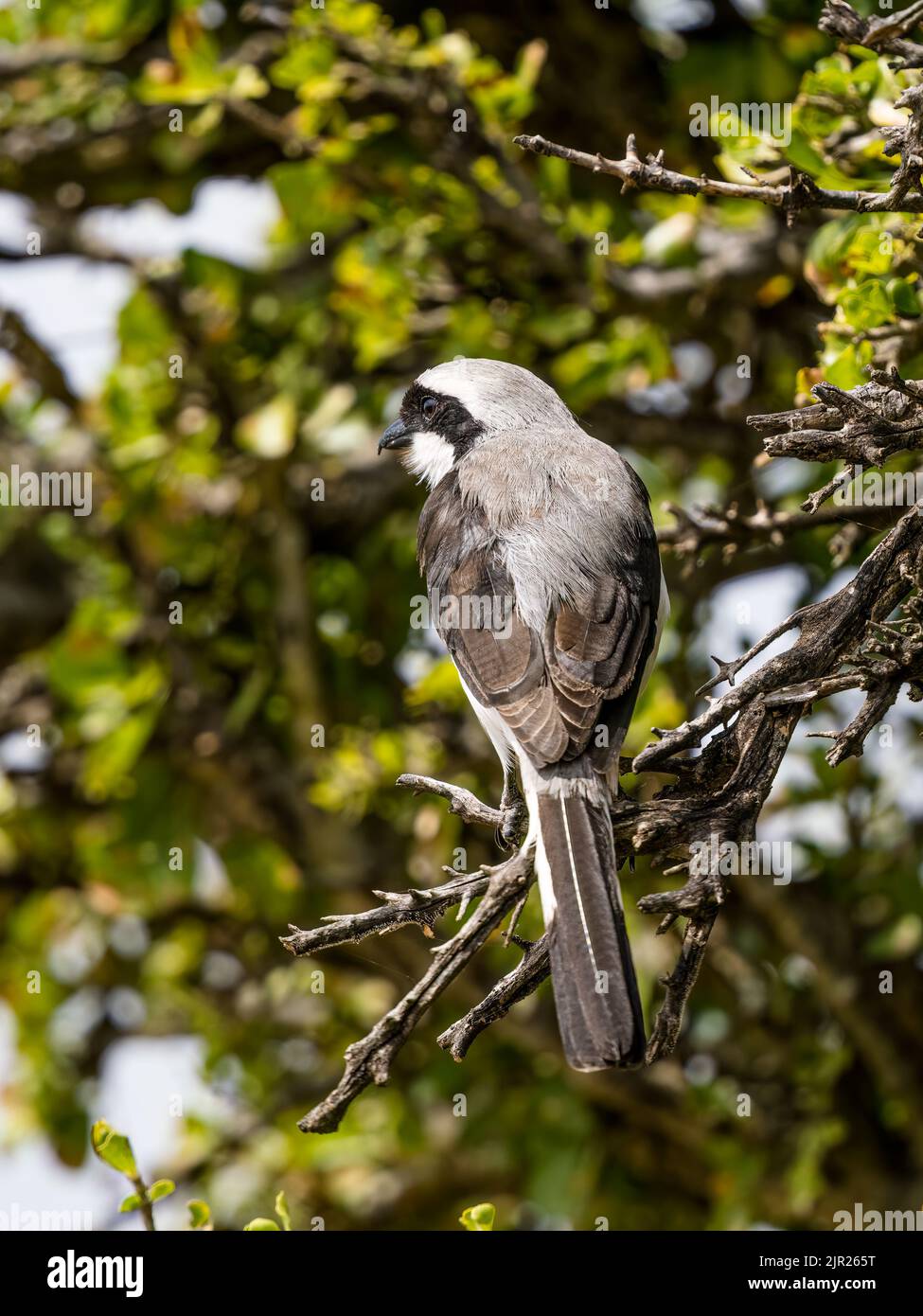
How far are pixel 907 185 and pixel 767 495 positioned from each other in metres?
2.45

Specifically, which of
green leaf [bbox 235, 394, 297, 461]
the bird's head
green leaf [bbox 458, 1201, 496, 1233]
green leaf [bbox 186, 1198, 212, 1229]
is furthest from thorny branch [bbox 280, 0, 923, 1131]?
green leaf [bbox 235, 394, 297, 461]

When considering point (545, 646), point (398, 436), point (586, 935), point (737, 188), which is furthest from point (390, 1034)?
point (398, 436)

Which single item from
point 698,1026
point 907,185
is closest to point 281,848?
point 698,1026

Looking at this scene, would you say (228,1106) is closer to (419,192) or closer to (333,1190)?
(333,1190)

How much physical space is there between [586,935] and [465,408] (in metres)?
1.97

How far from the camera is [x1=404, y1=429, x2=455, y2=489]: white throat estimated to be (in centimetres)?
415

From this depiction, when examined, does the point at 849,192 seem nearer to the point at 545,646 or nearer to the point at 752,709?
the point at 752,709

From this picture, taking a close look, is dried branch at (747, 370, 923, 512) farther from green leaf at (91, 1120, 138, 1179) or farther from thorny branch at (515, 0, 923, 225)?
green leaf at (91, 1120, 138, 1179)

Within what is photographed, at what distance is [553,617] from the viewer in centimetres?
334

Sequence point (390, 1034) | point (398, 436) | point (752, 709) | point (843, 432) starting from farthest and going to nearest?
1. point (398, 436)
2. point (752, 709)
3. point (843, 432)
4. point (390, 1034)

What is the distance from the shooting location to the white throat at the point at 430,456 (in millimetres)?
4152

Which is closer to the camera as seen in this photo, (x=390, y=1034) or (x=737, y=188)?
(x=390, y=1034)

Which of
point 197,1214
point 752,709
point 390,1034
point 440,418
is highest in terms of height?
point 440,418

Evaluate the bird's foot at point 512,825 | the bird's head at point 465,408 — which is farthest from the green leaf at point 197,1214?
the bird's head at point 465,408
